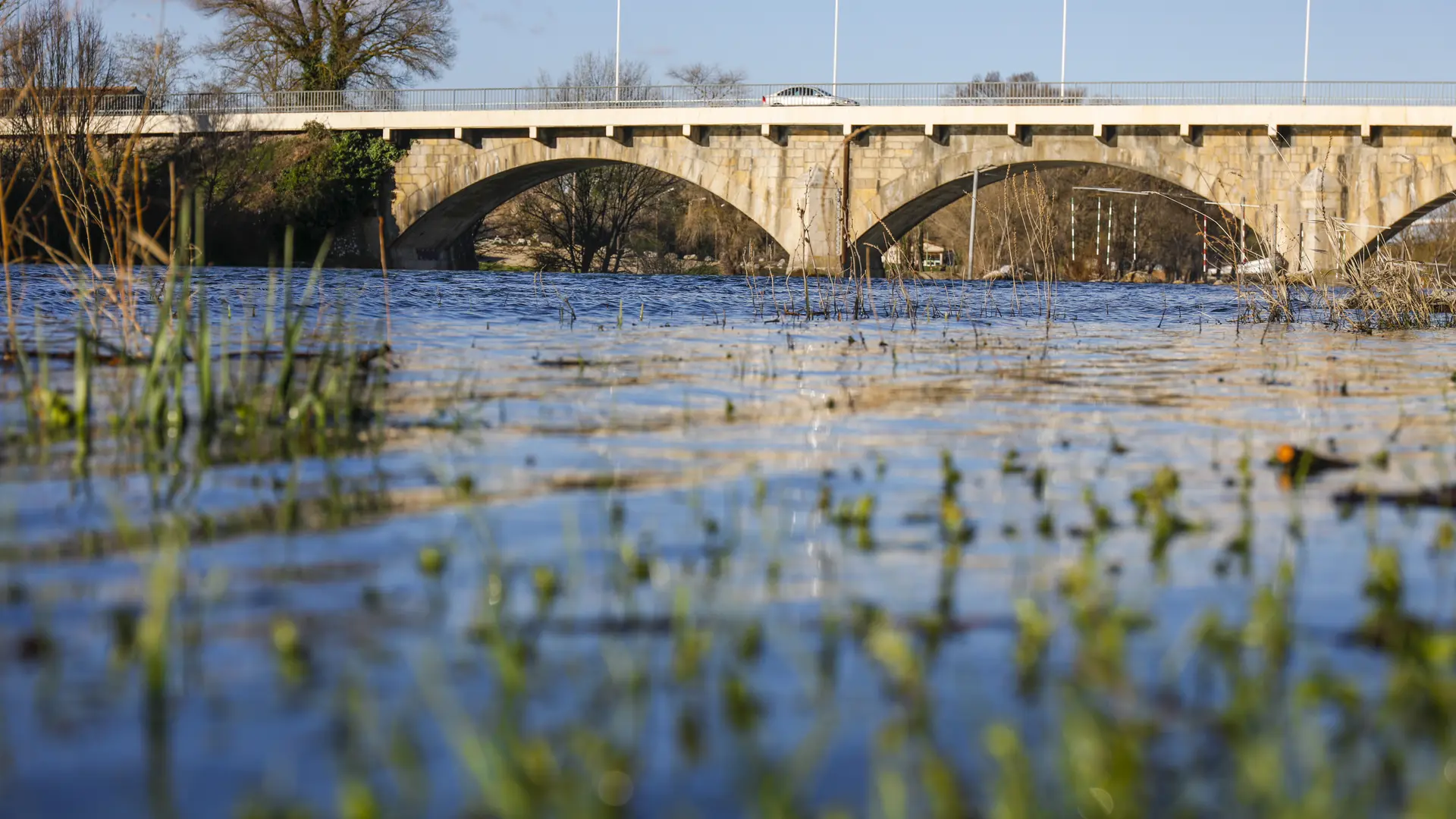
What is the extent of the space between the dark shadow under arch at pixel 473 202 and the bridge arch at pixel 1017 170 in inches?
165

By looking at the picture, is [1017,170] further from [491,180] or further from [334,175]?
[334,175]

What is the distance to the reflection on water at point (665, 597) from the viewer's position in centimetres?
189

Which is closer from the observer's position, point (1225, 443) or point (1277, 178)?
point (1225, 443)

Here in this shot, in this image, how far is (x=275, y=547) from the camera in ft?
10.5

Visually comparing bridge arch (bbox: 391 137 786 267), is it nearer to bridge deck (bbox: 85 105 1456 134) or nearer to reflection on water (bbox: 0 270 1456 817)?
bridge deck (bbox: 85 105 1456 134)

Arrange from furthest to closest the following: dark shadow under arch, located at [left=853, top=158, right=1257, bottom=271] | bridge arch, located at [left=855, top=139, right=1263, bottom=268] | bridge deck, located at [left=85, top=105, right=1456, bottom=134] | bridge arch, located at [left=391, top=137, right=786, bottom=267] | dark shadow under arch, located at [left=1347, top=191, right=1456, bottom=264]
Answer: bridge arch, located at [left=391, top=137, right=786, bottom=267], dark shadow under arch, located at [left=853, top=158, right=1257, bottom=271], bridge arch, located at [left=855, top=139, right=1263, bottom=268], bridge deck, located at [left=85, top=105, right=1456, bottom=134], dark shadow under arch, located at [left=1347, top=191, right=1456, bottom=264]

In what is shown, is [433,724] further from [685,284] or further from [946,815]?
[685,284]

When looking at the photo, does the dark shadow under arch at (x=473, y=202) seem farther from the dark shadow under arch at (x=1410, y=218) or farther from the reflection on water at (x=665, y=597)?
the reflection on water at (x=665, y=597)

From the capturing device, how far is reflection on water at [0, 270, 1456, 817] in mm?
1890

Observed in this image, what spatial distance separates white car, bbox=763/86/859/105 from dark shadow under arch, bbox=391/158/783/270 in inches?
116

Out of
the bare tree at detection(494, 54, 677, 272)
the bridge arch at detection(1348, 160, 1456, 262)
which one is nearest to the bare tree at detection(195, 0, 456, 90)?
the bare tree at detection(494, 54, 677, 272)

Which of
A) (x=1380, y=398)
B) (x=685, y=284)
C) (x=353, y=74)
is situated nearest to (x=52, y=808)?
(x=1380, y=398)

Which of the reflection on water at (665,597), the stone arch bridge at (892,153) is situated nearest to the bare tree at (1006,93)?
the stone arch bridge at (892,153)

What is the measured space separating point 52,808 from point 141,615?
865 millimetres
